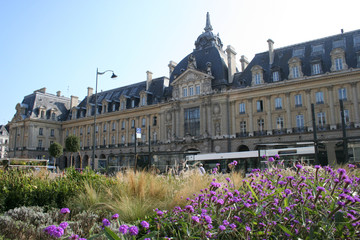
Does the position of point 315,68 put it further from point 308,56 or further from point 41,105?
point 41,105

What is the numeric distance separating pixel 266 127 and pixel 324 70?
9.66 metres

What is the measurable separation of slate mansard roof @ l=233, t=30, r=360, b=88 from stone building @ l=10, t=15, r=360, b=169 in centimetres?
11

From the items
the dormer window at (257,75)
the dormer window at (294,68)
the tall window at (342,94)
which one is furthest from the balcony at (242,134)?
the tall window at (342,94)

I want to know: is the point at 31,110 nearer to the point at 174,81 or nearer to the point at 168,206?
the point at 174,81

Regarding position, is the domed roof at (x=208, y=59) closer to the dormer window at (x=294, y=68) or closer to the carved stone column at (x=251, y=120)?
the carved stone column at (x=251, y=120)

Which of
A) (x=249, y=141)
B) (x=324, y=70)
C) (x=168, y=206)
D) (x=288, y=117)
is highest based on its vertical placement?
(x=324, y=70)

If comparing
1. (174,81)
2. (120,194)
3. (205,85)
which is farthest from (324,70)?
(120,194)

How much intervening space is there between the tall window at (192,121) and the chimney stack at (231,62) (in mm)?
6720

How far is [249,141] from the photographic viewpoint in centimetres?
4112

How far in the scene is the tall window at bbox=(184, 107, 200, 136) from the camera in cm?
4594

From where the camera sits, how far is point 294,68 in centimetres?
3962

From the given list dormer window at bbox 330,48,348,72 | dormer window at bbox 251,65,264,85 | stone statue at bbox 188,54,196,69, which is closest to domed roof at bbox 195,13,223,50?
stone statue at bbox 188,54,196,69

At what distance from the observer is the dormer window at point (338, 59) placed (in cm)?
3641

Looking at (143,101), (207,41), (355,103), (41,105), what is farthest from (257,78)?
(41,105)
